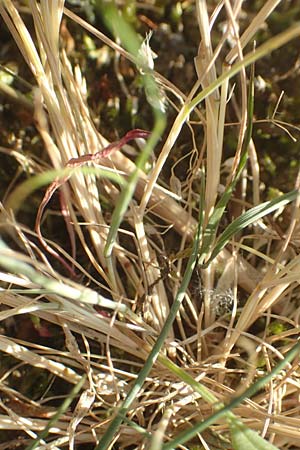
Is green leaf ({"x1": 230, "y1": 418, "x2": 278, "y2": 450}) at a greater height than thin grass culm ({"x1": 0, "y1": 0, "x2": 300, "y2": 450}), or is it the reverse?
thin grass culm ({"x1": 0, "y1": 0, "x2": 300, "y2": 450})

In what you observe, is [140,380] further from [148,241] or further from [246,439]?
[148,241]

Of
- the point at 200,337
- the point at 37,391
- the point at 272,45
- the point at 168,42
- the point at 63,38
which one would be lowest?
the point at 37,391

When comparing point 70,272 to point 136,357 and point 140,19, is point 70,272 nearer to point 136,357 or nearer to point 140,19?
point 136,357

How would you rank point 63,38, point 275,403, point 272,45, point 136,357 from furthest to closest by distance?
1. point 63,38
2. point 136,357
3. point 275,403
4. point 272,45

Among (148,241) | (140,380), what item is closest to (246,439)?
(140,380)

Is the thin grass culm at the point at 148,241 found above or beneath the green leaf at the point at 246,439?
above

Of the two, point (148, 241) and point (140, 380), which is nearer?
point (140, 380)

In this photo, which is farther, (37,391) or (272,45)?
(37,391)

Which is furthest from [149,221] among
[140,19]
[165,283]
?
[140,19]
